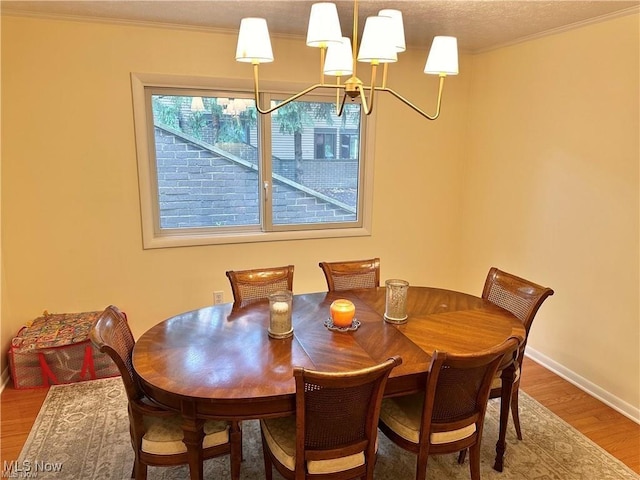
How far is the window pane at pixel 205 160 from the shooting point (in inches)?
132

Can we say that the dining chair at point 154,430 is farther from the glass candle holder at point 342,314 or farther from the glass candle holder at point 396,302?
the glass candle holder at point 396,302

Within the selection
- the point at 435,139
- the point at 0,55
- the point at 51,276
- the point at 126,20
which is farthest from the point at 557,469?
the point at 0,55

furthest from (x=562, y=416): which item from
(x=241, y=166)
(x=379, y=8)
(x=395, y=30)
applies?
(x=241, y=166)

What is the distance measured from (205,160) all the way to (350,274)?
4.87 ft

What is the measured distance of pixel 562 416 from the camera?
8.95 ft

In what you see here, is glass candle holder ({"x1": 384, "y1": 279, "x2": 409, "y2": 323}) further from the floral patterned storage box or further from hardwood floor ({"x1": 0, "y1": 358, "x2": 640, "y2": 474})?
the floral patterned storage box

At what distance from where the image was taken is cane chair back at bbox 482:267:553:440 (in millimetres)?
2303

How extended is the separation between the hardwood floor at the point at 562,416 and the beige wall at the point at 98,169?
426 millimetres

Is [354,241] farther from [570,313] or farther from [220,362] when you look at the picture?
[220,362]

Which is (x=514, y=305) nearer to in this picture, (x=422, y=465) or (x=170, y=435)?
(x=422, y=465)

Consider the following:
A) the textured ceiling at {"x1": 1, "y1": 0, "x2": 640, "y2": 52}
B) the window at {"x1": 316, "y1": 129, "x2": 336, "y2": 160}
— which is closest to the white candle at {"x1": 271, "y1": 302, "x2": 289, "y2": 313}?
the textured ceiling at {"x1": 1, "y1": 0, "x2": 640, "y2": 52}

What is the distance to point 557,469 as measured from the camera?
7.44 feet

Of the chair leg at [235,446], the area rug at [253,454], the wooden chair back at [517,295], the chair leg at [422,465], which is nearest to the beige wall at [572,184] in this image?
the area rug at [253,454]

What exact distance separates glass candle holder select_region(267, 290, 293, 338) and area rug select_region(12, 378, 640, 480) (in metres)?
0.76
